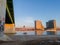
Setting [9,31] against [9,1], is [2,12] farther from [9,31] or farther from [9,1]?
[9,31]

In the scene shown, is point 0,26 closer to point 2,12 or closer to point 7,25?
point 2,12

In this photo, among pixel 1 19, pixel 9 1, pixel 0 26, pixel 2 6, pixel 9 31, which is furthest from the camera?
pixel 9 31

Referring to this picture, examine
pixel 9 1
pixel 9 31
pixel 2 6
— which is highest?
pixel 9 1

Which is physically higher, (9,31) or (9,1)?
(9,1)

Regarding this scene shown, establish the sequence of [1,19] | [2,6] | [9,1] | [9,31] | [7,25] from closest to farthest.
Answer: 1. [1,19]
2. [2,6]
3. [9,1]
4. [7,25]
5. [9,31]

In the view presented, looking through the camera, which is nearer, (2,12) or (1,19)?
(1,19)

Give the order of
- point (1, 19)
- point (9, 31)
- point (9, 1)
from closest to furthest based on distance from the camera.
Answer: point (1, 19) < point (9, 1) < point (9, 31)

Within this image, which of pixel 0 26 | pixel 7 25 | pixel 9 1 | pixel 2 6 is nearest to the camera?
pixel 0 26

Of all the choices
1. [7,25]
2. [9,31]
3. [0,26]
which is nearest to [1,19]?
[0,26]

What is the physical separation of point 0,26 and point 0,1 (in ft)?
11.2

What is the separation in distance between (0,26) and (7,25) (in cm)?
5317

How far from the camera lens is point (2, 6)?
61.9 feet

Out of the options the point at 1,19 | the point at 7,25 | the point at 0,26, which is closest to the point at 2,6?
the point at 1,19

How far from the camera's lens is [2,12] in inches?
752
